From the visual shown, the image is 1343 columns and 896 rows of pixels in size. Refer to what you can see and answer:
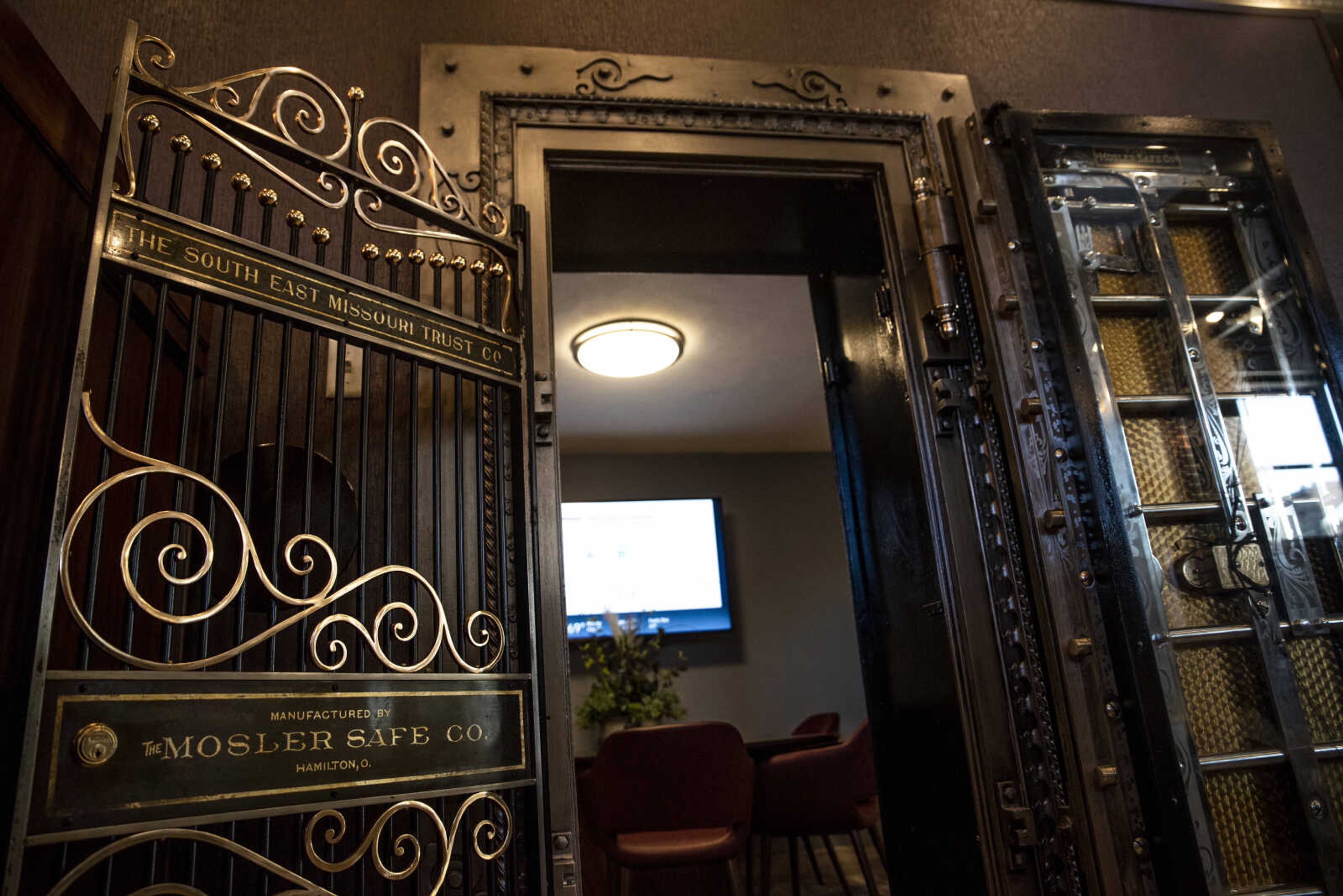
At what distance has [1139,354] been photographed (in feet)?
6.50

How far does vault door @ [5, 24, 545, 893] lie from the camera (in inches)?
41.0

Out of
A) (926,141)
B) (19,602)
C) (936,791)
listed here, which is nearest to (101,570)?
(19,602)

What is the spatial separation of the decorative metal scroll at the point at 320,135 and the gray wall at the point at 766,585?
13.9ft

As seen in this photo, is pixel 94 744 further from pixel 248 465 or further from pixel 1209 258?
pixel 1209 258

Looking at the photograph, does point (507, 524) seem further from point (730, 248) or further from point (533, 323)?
point (730, 248)

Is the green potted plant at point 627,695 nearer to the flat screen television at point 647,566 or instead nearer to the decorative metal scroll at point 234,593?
the flat screen television at point 647,566

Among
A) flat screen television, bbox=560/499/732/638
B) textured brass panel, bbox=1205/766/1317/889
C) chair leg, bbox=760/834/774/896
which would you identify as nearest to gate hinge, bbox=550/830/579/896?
textured brass panel, bbox=1205/766/1317/889

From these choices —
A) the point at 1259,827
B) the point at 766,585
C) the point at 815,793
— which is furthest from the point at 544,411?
the point at 766,585

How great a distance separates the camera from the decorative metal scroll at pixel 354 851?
0.98 m

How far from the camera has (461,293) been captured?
1.75m

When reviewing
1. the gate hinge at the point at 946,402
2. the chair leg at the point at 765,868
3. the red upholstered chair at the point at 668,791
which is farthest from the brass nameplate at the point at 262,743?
the chair leg at the point at 765,868

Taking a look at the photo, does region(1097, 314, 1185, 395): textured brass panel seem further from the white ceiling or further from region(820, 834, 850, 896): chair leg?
region(820, 834, 850, 896): chair leg

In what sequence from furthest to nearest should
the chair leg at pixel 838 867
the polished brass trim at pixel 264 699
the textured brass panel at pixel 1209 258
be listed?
the chair leg at pixel 838 867 < the textured brass panel at pixel 1209 258 < the polished brass trim at pixel 264 699

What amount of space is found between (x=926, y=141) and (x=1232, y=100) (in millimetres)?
964
